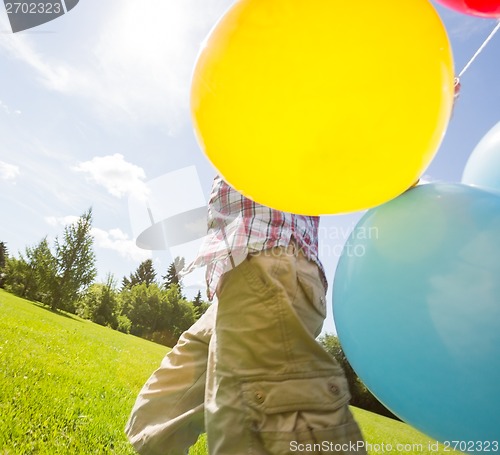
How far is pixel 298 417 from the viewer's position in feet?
3.74

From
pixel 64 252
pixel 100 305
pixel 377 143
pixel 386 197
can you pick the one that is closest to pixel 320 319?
pixel 386 197

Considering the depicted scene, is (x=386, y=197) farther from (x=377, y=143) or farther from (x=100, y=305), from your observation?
(x=100, y=305)

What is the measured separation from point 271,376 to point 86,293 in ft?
89.5

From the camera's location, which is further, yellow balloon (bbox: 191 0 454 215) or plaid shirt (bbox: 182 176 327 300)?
plaid shirt (bbox: 182 176 327 300)

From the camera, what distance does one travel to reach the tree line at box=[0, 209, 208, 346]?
73.8 ft

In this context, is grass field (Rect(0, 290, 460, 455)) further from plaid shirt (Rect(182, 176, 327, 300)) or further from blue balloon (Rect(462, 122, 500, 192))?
blue balloon (Rect(462, 122, 500, 192))

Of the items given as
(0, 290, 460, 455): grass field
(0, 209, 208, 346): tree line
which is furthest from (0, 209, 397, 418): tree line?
(0, 290, 460, 455): grass field

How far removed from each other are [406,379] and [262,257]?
0.61m

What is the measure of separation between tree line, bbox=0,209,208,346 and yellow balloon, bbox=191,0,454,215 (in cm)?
1748

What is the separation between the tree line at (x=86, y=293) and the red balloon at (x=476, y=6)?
56.9ft

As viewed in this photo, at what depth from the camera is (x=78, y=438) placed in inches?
83.3

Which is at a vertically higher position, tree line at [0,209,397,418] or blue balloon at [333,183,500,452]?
tree line at [0,209,397,418]

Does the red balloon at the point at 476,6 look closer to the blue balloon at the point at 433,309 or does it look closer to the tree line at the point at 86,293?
the blue balloon at the point at 433,309

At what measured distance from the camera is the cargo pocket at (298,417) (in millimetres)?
1095
